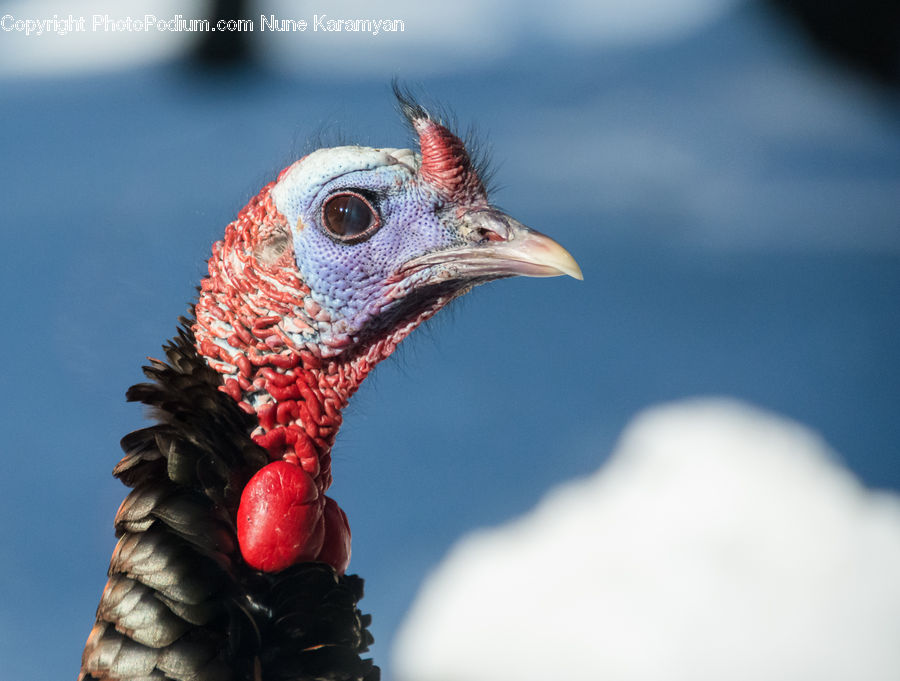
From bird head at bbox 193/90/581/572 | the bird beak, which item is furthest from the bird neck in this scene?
the bird beak

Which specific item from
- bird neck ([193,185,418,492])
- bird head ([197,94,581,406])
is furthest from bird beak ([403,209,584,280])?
bird neck ([193,185,418,492])

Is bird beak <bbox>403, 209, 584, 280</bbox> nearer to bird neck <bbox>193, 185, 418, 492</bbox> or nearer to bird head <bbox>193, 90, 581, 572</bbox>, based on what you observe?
bird head <bbox>193, 90, 581, 572</bbox>

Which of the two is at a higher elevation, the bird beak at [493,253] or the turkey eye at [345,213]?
the turkey eye at [345,213]

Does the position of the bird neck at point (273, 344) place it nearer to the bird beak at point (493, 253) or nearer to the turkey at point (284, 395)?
the turkey at point (284, 395)

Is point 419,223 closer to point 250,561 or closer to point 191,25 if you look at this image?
point 250,561

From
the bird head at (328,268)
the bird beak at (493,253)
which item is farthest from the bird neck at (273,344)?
the bird beak at (493,253)

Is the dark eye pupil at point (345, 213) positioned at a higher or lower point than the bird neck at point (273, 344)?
higher

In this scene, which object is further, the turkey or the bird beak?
the bird beak

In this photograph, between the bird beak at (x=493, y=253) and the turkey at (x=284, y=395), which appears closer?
the turkey at (x=284, y=395)

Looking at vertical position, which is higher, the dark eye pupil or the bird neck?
the dark eye pupil
